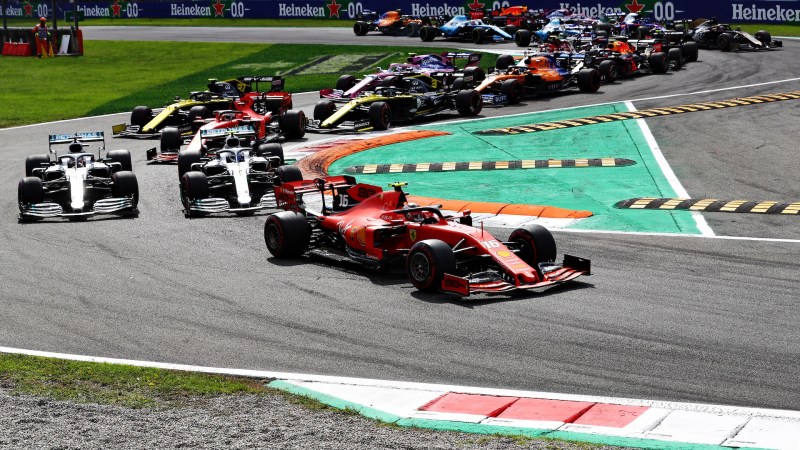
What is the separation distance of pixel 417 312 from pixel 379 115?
62.5 ft

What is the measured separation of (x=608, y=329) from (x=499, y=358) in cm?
168

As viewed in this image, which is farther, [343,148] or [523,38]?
[523,38]

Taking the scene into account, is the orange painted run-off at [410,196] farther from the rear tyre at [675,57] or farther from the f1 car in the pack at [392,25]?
the f1 car in the pack at [392,25]

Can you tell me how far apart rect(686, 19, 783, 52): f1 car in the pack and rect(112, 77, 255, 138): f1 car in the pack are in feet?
79.4

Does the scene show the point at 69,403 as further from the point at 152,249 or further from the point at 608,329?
the point at 152,249

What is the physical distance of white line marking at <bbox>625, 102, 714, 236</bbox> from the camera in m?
20.3

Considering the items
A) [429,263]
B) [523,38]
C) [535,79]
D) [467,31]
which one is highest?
[467,31]

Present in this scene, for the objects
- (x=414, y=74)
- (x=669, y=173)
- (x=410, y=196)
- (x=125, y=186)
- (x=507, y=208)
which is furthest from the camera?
(x=414, y=74)

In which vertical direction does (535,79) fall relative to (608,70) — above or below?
below

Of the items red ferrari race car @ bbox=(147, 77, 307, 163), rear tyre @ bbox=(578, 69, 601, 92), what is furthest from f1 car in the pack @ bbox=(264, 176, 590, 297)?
rear tyre @ bbox=(578, 69, 601, 92)

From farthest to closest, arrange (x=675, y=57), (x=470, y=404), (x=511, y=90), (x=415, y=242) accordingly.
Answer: (x=675, y=57)
(x=511, y=90)
(x=415, y=242)
(x=470, y=404)

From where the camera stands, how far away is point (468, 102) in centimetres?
3619

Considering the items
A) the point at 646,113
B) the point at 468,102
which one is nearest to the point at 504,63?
the point at 468,102

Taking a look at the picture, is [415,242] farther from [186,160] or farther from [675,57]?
[675,57]
